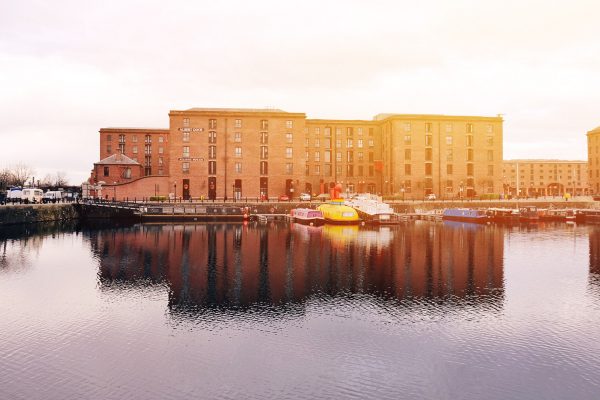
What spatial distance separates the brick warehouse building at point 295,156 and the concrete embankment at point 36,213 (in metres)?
13.4

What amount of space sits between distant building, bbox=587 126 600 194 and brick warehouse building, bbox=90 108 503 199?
48.6m

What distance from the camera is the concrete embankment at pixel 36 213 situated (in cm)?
6829

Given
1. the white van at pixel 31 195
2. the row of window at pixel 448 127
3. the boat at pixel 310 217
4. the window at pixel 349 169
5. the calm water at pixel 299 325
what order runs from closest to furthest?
1. the calm water at pixel 299 325
2. the boat at pixel 310 217
3. the white van at pixel 31 195
4. the row of window at pixel 448 127
5. the window at pixel 349 169

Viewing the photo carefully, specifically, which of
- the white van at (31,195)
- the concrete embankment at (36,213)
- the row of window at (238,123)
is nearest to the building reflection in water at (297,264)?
the concrete embankment at (36,213)

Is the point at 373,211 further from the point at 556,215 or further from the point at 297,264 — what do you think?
the point at 297,264

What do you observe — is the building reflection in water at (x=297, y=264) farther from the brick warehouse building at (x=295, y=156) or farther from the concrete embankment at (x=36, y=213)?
the brick warehouse building at (x=295, y=156)

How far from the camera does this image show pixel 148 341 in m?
20.5

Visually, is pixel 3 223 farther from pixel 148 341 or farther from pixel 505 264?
pixel 505 264

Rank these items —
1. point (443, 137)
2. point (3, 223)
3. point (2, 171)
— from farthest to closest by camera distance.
Result: point (2, 171)
point (443, 137)
point (3, 223)

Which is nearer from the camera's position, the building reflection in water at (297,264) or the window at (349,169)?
the building reflection in water at (297,264)

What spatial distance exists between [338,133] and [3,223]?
75.3 meters

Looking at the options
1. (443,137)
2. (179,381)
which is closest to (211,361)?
→ (179,381)

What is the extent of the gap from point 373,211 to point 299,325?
193ft

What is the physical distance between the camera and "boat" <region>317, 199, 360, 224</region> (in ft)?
252
